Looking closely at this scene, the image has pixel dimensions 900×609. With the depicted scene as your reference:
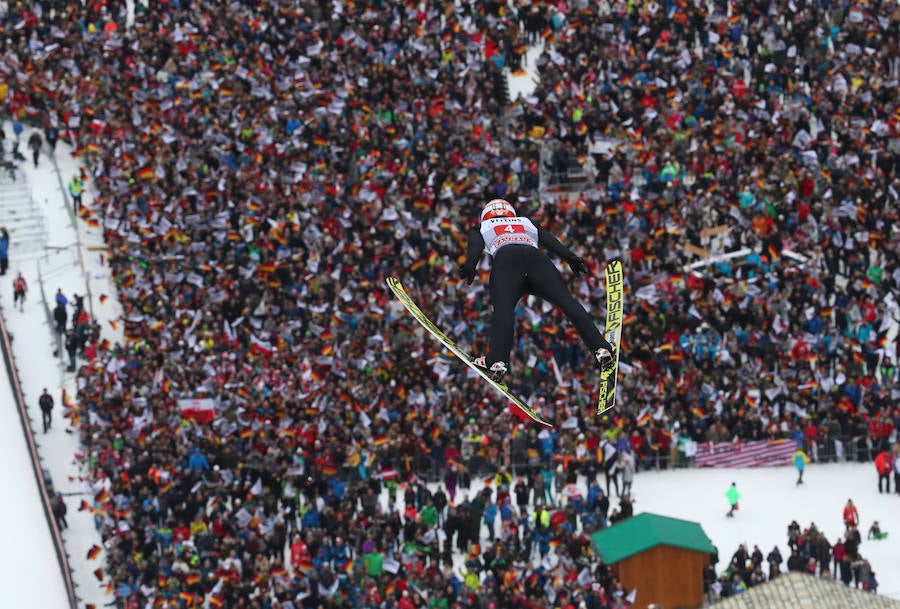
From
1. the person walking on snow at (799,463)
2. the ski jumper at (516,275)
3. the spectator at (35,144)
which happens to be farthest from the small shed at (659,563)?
the spectator at (35,144)

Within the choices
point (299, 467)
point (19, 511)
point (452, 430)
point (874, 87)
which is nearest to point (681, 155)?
point (874, 87)

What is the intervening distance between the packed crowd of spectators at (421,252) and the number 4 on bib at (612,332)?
40.6 ft

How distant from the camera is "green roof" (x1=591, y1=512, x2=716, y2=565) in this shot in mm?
39719

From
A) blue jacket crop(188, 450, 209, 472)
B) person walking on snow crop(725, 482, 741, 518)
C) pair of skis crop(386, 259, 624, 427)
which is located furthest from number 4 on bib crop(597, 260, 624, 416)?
person walking on snow crop(725, 482, 741, 518)

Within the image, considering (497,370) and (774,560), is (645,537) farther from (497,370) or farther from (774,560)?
(497,370)

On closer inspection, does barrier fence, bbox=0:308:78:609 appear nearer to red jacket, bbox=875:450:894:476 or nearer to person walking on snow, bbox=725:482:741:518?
person walking on snow, bbox=725:482:741:518

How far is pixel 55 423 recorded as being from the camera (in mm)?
46781

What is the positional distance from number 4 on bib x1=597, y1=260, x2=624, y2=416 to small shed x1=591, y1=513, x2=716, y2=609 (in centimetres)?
1331

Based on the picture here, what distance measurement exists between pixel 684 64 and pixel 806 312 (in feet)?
35.6

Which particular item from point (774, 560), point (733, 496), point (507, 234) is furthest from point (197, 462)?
point (507, 234)

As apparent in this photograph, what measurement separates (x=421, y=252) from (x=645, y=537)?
1179 cm

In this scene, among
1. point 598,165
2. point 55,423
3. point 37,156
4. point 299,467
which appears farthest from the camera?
point 37,156

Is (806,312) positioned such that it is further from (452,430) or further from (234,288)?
(234,288)

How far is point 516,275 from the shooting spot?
26188mm
